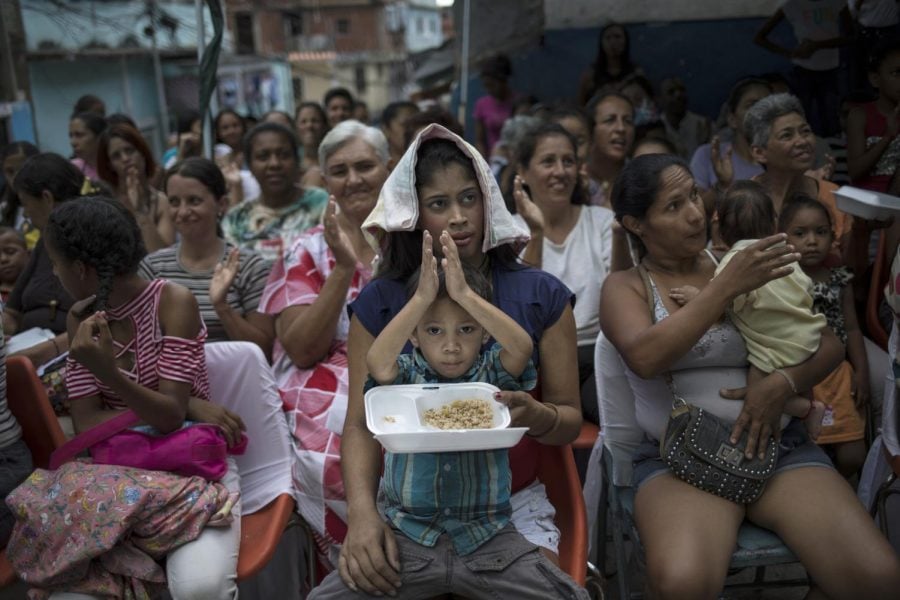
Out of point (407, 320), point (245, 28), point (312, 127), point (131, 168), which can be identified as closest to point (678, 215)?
point (407, 320)

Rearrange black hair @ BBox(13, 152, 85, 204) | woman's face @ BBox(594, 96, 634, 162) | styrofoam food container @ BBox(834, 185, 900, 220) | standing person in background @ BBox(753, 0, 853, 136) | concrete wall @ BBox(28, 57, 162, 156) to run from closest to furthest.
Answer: styrofoam food container @ BBox(834, 185, 900, 220) → black hair @ BBox(13, 152, 85, 204) → standing person in background @ BBox(753, 0, 853, 136) → woman's face @ BBox(594, 96, 634, 162) → concrete wall @ BBox(28, 57, 162, 156)

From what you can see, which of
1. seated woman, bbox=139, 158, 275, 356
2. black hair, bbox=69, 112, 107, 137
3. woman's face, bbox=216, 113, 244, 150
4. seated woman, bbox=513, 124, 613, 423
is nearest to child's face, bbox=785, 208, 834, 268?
seated woman, bbox=513, 124, 613, 423

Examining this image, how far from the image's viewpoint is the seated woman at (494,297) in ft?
7.65

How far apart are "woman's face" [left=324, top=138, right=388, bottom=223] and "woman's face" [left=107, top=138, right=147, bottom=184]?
2.28 m

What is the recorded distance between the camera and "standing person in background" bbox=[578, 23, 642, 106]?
6.82 m

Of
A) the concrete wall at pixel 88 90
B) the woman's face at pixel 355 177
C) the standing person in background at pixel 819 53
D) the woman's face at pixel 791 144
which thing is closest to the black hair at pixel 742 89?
the standing person in background at pixel 819 53

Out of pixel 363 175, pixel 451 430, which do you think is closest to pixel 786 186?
pixel 363 175

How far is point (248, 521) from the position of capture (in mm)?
2791

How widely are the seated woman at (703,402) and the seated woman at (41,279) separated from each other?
7.09 feet

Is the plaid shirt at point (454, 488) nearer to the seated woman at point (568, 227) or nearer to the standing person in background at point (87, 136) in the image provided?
the seated woman at point (568, 227)

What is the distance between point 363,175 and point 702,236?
145cm

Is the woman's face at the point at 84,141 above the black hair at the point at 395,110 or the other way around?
the other way around

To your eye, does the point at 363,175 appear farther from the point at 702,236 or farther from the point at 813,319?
the point at 813,319

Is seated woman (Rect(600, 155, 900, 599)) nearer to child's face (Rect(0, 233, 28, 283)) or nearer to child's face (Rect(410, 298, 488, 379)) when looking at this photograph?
child's face (Rect(410, 298, 488, 379))
